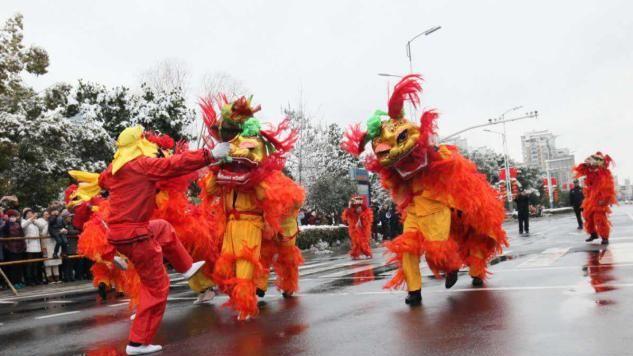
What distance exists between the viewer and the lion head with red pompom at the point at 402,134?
674 centimetres

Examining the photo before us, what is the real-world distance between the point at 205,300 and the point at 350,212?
8549 mm

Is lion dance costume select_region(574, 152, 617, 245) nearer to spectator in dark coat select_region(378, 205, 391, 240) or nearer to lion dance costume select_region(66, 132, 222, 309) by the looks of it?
lion dance costume select_region(66, 132, 222, 309)

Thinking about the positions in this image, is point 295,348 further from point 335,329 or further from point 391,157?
point 391,157

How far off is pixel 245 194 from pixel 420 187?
193 centimetres

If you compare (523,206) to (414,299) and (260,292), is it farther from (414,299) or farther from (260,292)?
(414,299)

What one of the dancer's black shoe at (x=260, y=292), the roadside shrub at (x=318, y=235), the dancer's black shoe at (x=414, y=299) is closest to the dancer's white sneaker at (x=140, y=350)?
the dancer's black shoe at (x=414, y=299)

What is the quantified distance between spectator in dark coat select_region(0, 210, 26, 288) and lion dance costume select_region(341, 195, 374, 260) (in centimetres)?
748

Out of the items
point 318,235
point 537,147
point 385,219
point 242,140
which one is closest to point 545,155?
point 537,147

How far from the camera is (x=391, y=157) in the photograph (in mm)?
6746

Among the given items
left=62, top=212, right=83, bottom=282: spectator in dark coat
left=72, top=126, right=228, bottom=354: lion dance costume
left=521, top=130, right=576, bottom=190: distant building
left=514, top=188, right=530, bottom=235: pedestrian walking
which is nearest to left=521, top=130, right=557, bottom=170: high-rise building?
left=521, top=130, right=576, bottom=190: distant building

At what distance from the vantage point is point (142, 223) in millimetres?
5195

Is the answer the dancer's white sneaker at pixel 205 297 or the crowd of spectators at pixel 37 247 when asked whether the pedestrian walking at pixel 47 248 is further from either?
the dancer's white sneaker at pixel 205 297

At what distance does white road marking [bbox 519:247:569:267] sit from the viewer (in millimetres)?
9574

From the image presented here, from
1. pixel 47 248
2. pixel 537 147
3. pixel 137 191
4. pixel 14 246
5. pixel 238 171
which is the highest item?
pixel 537 147
